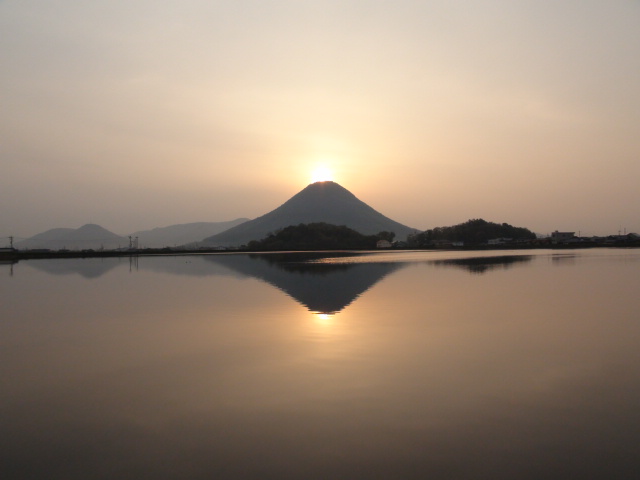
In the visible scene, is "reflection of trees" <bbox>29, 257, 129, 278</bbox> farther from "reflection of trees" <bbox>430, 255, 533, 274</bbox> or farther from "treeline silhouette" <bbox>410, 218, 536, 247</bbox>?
"treeline silhouette" <bbox>410, 218, 536, 247</bbox>

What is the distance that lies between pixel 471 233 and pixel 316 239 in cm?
6028

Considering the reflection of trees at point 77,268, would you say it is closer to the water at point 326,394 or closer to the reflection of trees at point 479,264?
the water at point 326,394

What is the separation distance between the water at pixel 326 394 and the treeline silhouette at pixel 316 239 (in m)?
150

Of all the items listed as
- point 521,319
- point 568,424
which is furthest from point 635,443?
point 521,319

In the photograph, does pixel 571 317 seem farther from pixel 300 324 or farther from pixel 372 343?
pixel 300 324

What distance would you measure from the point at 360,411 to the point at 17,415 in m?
5.78

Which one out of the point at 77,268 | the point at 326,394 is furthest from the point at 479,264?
the point at 77,268

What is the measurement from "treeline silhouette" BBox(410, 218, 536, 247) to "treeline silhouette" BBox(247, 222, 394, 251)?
13.3 meters

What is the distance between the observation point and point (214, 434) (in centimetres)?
740

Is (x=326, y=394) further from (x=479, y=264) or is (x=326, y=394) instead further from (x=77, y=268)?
(x=77, y=268)

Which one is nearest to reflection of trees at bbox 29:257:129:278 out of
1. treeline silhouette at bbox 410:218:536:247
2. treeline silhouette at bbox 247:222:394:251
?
treeline silhouette at bbox 247:222:394:251

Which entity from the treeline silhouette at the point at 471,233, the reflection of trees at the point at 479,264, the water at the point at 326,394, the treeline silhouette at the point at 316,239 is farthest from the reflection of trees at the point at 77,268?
the treeline silhouette at the point at 471,233

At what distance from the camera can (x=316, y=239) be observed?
569ft

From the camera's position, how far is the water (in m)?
6.51
